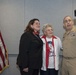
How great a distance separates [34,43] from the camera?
2820 mm

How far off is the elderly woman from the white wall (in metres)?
0.76

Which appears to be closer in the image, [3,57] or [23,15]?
[3,57]

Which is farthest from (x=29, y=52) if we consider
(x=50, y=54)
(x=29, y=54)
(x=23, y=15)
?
(x=23, y=15)

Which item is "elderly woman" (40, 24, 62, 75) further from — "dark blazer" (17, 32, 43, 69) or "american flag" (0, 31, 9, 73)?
"american flag" (0, 31, 9, 73)

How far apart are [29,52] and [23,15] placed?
3.71 ft

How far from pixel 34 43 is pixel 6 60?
1009mm

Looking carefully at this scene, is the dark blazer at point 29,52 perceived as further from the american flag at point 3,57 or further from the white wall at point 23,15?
the white wall at point 23,15

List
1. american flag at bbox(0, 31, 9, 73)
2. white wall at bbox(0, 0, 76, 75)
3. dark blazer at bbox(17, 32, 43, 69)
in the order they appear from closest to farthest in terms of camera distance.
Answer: dark blazer at bbox(17, 32, 43, 69) → american flag at bbox(0, 31, 9, 73) → white wall at bbox(0, 0, 76, 75)

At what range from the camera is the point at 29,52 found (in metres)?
2.84

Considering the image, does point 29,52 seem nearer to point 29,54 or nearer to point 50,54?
point 29,54

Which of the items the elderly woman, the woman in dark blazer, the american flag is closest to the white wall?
the american flag

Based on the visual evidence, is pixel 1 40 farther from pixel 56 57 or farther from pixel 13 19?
pixel 56 57

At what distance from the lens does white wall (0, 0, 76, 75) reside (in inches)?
145

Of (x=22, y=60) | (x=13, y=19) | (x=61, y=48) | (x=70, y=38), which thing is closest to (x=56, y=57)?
(x=61, y=48)
